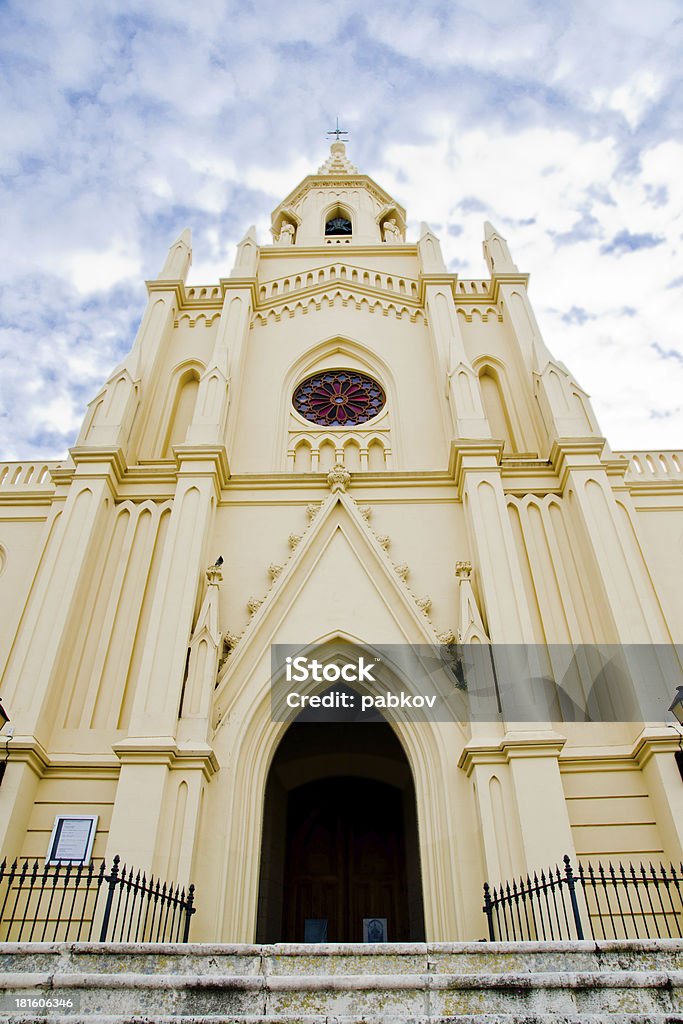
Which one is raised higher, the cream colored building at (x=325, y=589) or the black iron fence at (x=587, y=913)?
the cream colored building at (x=325, y=589)

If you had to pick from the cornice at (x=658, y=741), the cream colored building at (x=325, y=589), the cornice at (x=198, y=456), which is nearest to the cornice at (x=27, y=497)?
the cream colored building at (x=325, y=589)

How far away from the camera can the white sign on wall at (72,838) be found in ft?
28.6

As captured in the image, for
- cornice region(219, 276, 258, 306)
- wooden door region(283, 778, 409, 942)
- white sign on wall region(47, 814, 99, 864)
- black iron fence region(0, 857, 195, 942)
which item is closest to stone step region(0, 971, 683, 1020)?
black iron fence region(0, 857, 195, 942)

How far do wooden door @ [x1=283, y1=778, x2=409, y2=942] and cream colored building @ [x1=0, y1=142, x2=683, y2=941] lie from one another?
1.6 inches

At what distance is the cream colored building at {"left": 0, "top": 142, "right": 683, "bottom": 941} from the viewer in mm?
8961

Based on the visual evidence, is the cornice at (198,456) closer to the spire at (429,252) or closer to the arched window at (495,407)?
the arched window at (495,407)

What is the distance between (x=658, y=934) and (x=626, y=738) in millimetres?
2438

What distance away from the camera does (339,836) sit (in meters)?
13.7

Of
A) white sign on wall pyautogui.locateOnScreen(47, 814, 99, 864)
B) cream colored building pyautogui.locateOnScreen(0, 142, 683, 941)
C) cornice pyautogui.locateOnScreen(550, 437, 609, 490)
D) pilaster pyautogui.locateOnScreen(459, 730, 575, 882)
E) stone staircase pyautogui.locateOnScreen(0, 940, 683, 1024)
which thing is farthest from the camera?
cornice pyautogui.locateOnScreen(550, 437, 609, 490)

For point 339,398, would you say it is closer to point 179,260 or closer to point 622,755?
point 179,260

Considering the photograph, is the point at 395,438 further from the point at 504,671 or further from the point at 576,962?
the point at 576,962

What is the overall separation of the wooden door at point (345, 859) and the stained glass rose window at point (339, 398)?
729 cm

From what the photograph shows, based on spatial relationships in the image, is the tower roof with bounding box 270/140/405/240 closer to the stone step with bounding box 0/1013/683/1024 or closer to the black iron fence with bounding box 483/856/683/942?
the black iron fence with bounding box 483/856/683/942

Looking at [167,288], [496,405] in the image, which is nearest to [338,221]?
[167,288]
